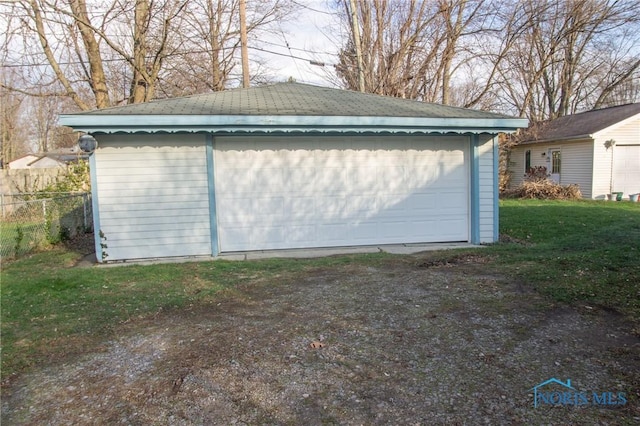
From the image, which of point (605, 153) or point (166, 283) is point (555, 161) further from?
point (166, 283)

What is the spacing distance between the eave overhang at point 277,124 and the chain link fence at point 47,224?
7.99 feet

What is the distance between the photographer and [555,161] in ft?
65.8

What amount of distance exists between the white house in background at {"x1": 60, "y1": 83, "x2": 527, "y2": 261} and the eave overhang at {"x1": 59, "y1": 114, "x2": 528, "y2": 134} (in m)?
0.02

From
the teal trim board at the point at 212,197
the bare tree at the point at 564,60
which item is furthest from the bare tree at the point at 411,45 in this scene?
the teal trim board at the point at 212,197

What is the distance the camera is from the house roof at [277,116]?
709 cm

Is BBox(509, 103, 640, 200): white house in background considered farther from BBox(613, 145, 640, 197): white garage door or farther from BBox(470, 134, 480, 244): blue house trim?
BBox(470, 134, 480, 244): blue house trim

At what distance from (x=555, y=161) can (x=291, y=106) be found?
16699 mm

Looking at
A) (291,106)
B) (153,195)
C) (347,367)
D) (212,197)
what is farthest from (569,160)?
(347,367)

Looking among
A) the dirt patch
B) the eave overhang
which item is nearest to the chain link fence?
the eave overhang

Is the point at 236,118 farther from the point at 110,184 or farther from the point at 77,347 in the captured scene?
the point at 77,347

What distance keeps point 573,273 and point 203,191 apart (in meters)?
6.07

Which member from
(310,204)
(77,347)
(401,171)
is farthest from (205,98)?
(77,347)

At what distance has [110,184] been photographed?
7555mm

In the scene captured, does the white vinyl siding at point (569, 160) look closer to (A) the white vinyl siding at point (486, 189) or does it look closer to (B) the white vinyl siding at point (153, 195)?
(A) the white vinyl siding at point (486, 189)
